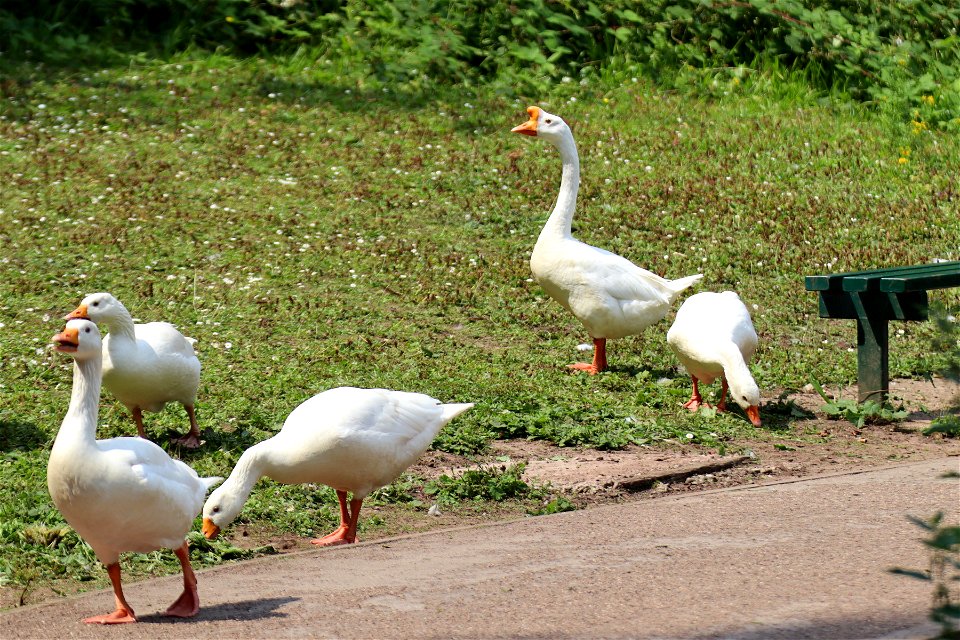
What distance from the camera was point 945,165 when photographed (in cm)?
1334

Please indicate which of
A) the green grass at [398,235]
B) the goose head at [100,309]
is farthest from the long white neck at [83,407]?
the goose head at [100,309]

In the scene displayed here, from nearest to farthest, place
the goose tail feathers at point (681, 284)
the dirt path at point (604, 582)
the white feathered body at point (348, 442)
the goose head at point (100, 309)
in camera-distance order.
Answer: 1. the dirt path at point (604, 582)
2. the white feathered body at point (348, 442)
3. the goose head at point (100, 309)
4. the goose tail feathers at point (681, 284)

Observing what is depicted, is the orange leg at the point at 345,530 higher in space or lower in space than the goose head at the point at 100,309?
lower

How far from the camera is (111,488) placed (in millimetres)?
4398

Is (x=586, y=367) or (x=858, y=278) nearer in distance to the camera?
(x=858, y=278)

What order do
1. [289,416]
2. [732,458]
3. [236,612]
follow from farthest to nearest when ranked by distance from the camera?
[732,458], [289,416], [236,612]

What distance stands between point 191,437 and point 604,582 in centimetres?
296

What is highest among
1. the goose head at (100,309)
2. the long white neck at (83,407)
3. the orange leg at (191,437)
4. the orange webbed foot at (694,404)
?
the long white neck at (83,407)

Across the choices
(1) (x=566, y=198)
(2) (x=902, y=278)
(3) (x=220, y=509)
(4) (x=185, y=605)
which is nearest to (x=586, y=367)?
(1) (x=566, y=198)

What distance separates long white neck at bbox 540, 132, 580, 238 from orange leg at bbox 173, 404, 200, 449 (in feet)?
9.69

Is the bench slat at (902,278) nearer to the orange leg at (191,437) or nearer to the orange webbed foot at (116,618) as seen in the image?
the orange leg at (191,437)

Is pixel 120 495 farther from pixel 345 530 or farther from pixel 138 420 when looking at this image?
pixel 138 420

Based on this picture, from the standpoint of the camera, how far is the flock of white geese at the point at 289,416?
445cm

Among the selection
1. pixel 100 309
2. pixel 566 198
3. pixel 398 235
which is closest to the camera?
pixel 100 309
